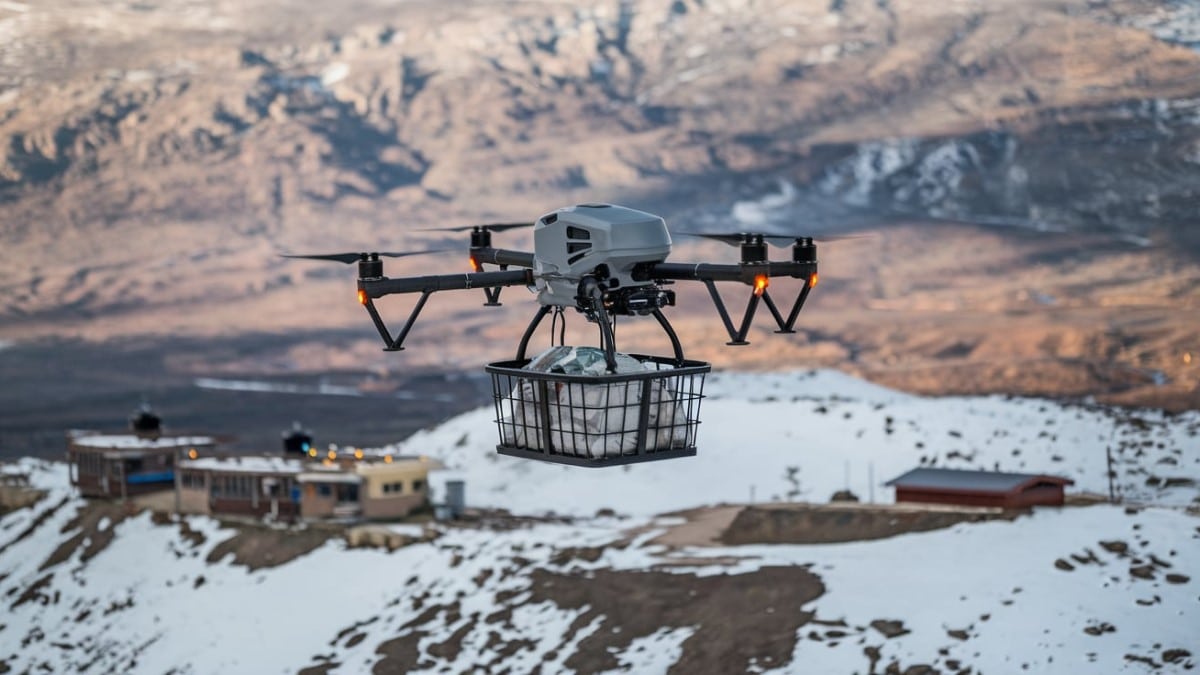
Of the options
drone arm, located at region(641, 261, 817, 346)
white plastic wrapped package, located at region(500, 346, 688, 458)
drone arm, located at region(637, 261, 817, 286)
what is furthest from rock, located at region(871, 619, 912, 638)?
drone arm, located at region(637, 261, 817, 286)

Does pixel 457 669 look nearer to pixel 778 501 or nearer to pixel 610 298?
pixel 778 501

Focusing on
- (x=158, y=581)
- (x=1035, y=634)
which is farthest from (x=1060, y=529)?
(x=158, y=581)

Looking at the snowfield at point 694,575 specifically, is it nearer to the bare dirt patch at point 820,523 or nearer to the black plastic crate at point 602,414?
the bare dirt patch at point 820,523

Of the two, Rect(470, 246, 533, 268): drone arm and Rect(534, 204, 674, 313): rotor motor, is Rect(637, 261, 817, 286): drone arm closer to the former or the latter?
Rect(534, 204, 674, 313): rotor motor

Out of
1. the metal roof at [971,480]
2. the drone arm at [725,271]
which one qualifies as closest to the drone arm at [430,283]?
the drone arm at [725,271]

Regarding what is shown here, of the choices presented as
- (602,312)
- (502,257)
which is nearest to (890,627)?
(502,257)

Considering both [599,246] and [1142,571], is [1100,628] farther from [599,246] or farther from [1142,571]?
[599,246]
